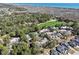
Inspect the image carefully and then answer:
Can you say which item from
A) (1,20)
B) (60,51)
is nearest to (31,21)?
(1,20)

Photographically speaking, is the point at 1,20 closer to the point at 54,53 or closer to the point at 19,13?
the point at 19,13

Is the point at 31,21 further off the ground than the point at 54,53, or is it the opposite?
the point at 31,21

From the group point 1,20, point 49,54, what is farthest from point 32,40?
point 1,20
